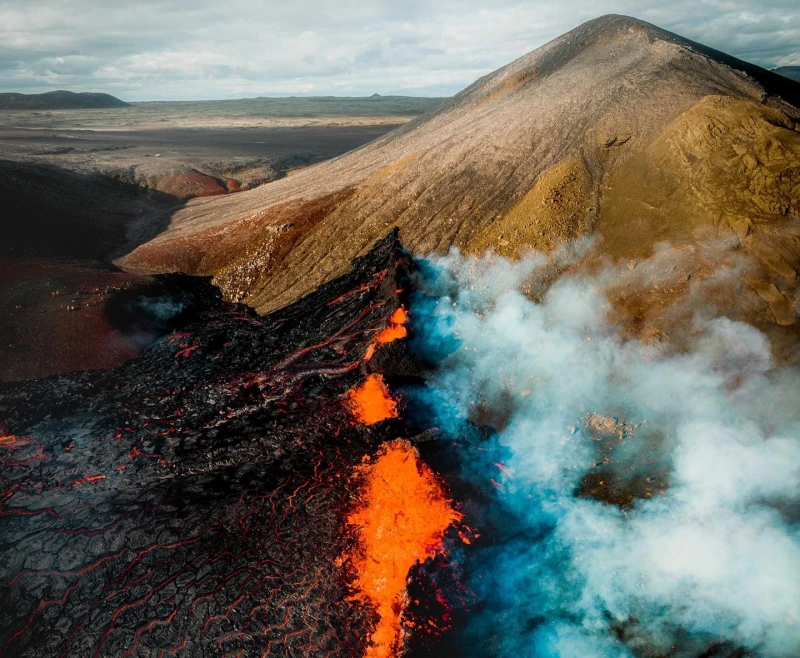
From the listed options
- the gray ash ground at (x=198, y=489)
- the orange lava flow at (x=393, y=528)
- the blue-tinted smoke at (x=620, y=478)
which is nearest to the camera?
the blue-tinted smoke at (x=620, y=478)

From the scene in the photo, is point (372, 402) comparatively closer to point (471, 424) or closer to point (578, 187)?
point (471, 424)

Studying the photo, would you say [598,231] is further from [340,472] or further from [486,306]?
[340,472]

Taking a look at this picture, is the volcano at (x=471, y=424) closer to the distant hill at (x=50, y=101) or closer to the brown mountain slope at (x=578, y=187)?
the brown mountain slope at (x=578, y=187)

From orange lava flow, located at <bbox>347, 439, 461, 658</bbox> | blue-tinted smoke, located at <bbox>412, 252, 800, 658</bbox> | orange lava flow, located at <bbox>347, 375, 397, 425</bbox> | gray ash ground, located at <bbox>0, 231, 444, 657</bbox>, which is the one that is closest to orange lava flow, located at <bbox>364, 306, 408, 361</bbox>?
gray ash ground, located at <bbox>0, 231, 444, 657</bbox>

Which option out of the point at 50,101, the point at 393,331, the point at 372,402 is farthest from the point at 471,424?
the point at 50,101

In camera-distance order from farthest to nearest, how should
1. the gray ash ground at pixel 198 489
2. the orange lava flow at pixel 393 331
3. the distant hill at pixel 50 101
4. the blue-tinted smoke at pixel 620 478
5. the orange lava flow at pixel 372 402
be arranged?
the distant hill at pixel 50 101 < the orange lava flow at pixel 393 331 < the orange lava flow at pixel 372 402 < the gray ash ground at pixel 198 489 < the blue-tinted smoke at pixel 620 478

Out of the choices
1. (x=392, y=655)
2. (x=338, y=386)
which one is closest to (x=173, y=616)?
(x=392, y=655)

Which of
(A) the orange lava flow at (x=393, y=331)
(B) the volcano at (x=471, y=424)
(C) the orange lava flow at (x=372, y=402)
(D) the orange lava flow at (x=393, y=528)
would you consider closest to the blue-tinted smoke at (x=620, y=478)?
(B) the volcano at (x=471, y=424)
